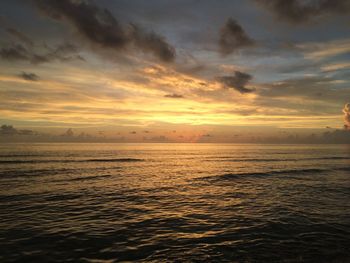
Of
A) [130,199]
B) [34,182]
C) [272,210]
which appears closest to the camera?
[272,210]

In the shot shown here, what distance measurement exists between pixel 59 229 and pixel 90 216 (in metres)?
3.37

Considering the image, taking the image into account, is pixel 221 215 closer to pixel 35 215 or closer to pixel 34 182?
pixel 35 215

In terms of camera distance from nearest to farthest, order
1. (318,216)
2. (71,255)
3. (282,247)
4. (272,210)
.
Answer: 1. (71,255)
2. (282,247)
3. (318,216)
4. (272,210)

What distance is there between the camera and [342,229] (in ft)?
52.4

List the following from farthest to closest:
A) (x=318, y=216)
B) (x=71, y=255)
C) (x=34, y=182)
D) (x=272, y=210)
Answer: (x=34, y=182) < (x=272, y=210) < (x=318, y=216) < (x=71, y=255)

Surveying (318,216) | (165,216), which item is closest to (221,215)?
(165,216)

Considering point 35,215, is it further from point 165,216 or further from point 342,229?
point 342,229

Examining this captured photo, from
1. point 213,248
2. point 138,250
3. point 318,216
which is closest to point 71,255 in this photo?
point 138,250

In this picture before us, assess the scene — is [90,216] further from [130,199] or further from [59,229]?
[130,199]

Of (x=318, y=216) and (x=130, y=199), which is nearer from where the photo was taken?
(x=318, y=216)

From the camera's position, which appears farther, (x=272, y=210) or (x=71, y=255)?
(x=272, y=210)

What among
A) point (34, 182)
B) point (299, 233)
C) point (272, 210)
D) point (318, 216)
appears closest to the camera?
point (299, 233)

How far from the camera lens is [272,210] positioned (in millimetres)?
21109

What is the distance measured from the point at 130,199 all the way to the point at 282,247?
16.2 metres
